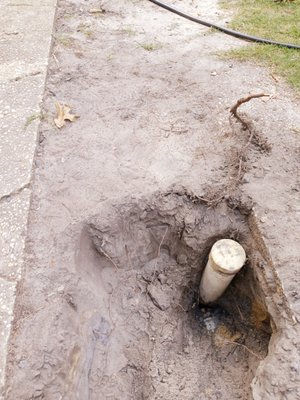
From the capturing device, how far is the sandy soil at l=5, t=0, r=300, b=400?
2.12 meters

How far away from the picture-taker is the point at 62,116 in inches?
124

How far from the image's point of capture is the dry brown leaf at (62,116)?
3.10 metres

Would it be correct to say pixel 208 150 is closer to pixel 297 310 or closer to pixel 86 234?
pixel 86 234

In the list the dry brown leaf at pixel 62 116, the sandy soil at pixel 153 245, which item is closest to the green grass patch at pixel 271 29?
the sandy soil at pixel 153 245

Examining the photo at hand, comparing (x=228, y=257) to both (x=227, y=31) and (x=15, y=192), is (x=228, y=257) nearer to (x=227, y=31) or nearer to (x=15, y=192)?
(x=15, y=192)

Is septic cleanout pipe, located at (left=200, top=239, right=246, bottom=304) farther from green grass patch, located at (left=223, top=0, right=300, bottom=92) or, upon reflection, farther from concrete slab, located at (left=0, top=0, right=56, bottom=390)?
green grass patch, located at (left=223, top=0, right=300, bottom=92)

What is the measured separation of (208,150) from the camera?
118 inches

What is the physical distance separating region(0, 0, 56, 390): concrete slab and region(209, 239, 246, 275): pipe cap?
1.28 meters

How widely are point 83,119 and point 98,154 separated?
1.56ft

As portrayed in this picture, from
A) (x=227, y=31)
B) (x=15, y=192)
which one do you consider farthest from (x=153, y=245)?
(x=227, y=31)

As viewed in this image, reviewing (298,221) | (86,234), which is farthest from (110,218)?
(298,221)

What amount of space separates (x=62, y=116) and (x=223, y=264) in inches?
72.6

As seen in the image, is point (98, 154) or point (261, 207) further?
point (98, 154)

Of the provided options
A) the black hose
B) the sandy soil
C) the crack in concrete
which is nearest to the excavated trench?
the sandy soil
